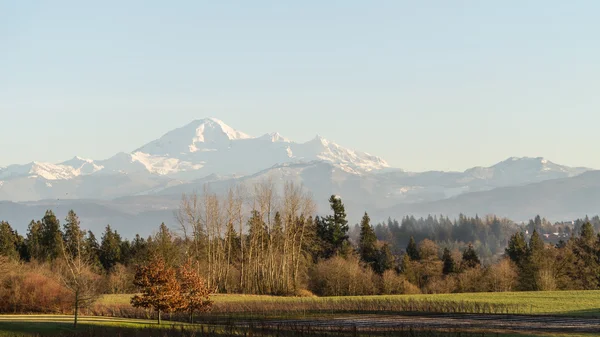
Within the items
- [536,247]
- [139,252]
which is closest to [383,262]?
[536,247]

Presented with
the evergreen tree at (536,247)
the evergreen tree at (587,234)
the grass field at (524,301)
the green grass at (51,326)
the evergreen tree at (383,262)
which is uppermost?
the evergreen tree at (587,234)

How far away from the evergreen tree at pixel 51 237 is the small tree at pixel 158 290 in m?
73.5

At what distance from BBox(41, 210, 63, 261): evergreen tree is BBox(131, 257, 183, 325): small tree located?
2894 inches

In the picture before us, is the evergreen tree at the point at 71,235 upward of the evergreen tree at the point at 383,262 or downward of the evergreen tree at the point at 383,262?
upward

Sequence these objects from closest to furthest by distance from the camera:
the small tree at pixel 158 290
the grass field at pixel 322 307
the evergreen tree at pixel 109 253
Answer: the grass field at pixel 322 307 → the small tree at pixel 158 290 → the evergreen tree at pixel 109 253

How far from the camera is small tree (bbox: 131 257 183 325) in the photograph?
2576 inches

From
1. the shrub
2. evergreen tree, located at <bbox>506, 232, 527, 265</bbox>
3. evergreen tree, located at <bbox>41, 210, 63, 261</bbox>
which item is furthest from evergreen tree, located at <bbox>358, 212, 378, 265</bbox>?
evergreen tree, located at <bbox>41, 210, 63, 261</bbox>

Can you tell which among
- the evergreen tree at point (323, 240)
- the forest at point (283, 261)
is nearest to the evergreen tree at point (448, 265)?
the forest at point (283, 261)

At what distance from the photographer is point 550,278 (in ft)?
374

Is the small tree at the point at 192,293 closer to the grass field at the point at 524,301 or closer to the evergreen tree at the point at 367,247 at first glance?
the grass field at the point at 524,301

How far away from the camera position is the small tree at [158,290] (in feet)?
215

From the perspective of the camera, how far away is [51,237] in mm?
135875

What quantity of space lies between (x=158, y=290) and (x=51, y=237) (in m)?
77.8

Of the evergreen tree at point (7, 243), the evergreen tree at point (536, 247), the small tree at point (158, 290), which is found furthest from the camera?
the evergreen tree at point (7, 243)
